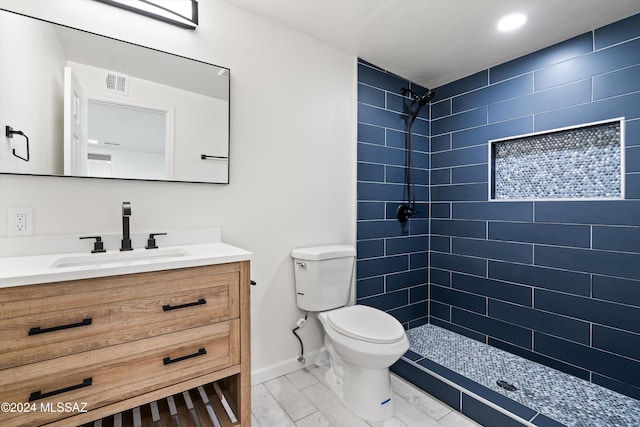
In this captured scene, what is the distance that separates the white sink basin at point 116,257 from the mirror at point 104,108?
0.38 metres

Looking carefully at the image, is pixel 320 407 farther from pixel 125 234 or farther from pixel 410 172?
pixel 410 172

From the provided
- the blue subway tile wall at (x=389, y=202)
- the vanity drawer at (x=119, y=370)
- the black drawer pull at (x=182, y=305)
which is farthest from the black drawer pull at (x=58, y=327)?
the blue subway tile wall at (x=389, y=202)

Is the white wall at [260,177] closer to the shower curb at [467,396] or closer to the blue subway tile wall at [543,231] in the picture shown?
the shower curb at [467,396]

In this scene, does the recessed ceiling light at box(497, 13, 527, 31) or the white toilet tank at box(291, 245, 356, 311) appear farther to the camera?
the white toilet tank at box(291, 245, 356, 311)

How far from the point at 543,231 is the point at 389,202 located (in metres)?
1.08

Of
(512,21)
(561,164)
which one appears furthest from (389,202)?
(512,21)

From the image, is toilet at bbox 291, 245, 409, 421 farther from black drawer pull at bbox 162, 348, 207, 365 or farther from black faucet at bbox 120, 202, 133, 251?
black faucet at bbox 120, 202, 133, 251

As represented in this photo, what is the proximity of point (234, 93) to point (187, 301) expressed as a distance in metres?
1.21

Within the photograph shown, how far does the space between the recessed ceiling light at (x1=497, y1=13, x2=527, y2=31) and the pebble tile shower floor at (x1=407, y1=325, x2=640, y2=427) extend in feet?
7.28

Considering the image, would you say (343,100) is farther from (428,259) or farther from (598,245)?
(598,245)

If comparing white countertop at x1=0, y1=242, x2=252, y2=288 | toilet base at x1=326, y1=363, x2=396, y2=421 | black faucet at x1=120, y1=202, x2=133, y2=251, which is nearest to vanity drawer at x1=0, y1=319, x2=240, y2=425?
white countertop at x1=0, y1=242, x2=252, y2=288

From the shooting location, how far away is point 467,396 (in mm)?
1627

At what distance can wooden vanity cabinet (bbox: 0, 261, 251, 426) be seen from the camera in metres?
0.91

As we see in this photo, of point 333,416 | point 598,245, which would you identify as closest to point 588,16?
point 598,245
